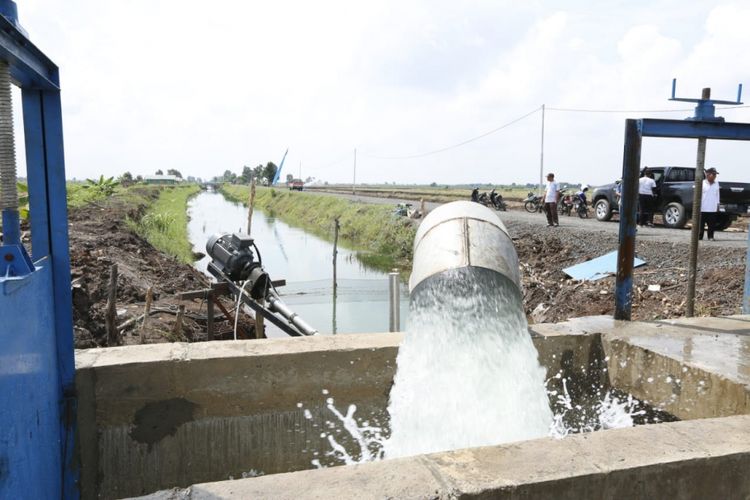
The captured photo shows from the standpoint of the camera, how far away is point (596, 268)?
9891 mm

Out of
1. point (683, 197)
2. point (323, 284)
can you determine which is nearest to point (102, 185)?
point (323, 284)

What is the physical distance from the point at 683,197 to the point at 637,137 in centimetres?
938

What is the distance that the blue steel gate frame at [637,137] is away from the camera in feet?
15.9

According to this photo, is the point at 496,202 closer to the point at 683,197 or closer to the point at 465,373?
the point at 683,197

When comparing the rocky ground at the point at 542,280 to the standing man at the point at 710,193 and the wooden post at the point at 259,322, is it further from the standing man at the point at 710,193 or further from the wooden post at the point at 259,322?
the wooden post at the point at 259,322

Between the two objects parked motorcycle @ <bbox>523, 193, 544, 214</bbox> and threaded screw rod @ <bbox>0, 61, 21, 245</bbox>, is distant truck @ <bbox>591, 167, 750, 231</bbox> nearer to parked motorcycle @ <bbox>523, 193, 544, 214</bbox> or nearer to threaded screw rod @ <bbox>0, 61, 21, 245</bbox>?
parked motorcycle @ <bbox>523, 193, 544, 214</bbox>

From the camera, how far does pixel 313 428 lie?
4074 millimetres

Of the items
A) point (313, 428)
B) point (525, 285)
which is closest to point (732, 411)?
point (313, 428)

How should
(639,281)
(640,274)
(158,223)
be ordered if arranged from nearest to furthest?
(639,281) < (640,274) < (158,223)

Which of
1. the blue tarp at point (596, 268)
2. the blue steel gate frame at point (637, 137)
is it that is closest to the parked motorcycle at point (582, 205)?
the blue tarp at point (596, 268)

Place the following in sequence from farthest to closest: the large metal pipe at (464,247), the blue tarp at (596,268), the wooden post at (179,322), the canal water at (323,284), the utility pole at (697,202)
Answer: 1. the canal water at (323,284)
2. the blue tarp at (596,268)
3. the wooden post at (179,322)
4. the utility pole at (697,202)
5. the large metal pipe at (464,247)

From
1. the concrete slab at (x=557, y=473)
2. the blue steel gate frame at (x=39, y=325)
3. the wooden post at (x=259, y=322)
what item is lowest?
the wooden post at (x=259, y=322)

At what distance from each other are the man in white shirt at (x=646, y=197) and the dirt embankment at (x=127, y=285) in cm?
972

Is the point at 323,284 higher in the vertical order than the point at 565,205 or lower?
lower
